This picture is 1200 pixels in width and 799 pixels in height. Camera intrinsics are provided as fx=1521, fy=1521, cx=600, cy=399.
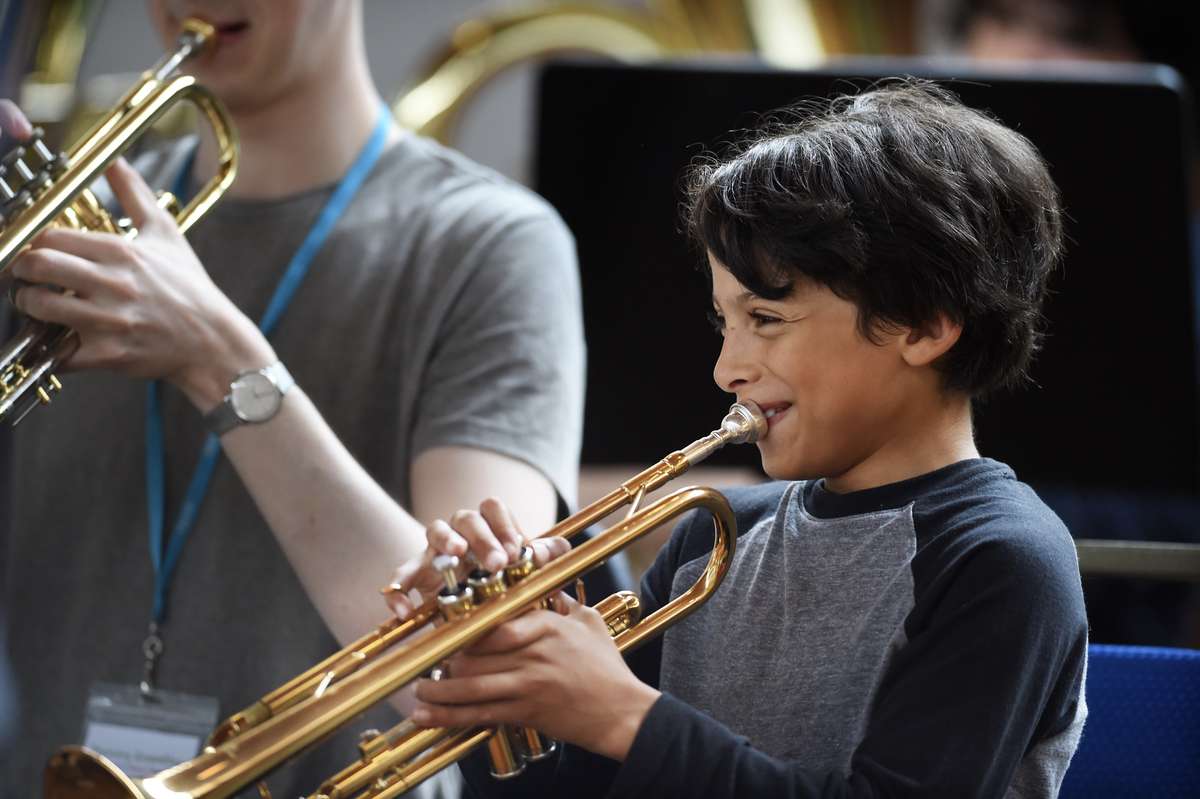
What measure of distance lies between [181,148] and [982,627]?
0.81 m

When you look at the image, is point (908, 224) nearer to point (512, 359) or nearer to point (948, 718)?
point (948, 718)

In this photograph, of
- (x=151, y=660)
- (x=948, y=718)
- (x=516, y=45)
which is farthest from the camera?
(x=516, y=45)

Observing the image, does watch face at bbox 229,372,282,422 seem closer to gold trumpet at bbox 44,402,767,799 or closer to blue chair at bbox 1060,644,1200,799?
gold trumpet at bbox 44,402,767,799

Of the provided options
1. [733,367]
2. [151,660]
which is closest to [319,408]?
[151,660]

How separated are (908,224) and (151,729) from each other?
0.62m

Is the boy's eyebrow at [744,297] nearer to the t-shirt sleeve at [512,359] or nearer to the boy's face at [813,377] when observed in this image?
the boy's face at [813,377]

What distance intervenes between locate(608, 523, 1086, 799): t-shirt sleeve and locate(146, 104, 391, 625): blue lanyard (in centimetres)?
50

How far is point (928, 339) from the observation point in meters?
0.72

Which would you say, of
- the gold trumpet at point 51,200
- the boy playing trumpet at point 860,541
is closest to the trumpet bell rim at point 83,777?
the boy playing trumpet at point 860,541

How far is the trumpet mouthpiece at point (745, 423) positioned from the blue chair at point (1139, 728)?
0.92 ft

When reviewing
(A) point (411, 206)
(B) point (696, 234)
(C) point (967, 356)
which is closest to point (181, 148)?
(A) point (411, 206)

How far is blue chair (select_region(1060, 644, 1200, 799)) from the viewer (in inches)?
33.8

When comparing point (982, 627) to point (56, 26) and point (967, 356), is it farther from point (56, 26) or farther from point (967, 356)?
point (56, 26)

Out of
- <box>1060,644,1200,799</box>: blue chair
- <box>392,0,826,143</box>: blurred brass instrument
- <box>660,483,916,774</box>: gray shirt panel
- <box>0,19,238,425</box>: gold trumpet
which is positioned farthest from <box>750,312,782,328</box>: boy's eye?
<box>392,0,826,143</box>: blurred brass instrument
